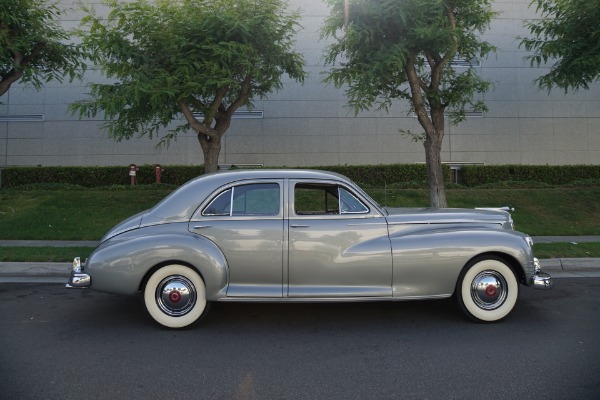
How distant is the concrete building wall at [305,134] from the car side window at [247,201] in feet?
42.9

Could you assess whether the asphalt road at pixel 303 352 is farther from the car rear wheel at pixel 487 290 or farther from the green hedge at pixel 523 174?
the green hedge at pixel 523 174

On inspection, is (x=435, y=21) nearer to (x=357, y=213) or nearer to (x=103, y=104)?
(x=357, y=213)

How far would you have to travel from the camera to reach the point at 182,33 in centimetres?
916

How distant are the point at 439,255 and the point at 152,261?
2977 millimetres

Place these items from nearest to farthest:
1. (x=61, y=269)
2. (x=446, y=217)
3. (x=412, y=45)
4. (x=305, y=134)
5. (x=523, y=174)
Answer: (x=446, y=217)
(x=61, y=269)
(x=412, y=45)
(x=523, y=174)
(x=305, y=134)

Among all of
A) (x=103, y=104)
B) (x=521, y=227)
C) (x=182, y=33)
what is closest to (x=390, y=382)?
(x=103, y=104)

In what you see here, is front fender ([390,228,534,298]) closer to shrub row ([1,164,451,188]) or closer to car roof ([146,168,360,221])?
car roof ([146,168,360,221])

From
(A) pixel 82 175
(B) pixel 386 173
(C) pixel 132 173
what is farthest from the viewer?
(A) pixel 82 175

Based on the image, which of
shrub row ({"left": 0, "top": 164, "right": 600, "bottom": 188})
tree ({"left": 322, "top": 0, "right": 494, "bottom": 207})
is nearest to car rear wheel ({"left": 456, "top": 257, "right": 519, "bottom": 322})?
tree ({"left": 322, "top": 0, "right": 494, "bottom": 207})

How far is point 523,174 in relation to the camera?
55.9 feet

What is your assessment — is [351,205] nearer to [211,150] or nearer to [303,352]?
[303,352]

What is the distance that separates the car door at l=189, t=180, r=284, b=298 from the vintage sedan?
0.01 meters

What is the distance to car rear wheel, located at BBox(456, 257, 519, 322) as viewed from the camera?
4793 millimetres

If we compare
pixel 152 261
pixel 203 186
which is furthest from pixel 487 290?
pixel 152 261
